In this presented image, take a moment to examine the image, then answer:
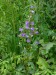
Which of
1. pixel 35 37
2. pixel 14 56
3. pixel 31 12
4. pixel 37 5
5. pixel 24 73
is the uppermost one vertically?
pixel 37 5

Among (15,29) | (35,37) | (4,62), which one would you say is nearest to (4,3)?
(15,29)

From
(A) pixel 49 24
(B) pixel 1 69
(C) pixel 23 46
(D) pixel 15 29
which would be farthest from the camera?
(A) pixel 49 24

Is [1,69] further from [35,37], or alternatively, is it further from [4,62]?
[35,37]

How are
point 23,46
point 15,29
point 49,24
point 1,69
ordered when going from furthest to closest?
point 49,24, point 15,29, point 23,46, point 1,69

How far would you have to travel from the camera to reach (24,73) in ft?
9.08

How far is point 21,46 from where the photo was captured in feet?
9.65

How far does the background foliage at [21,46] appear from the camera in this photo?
2.72 m

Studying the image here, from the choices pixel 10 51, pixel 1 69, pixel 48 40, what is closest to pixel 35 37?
pixel 48 40

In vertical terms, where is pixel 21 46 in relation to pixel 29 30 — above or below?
below

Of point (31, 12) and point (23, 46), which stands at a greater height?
point (31, 12)

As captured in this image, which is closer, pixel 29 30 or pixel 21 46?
pixel 29 30

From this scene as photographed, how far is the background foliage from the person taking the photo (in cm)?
272

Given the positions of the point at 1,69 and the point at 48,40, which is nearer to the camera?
the point at 1,69

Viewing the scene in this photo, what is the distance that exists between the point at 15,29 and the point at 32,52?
501mm
